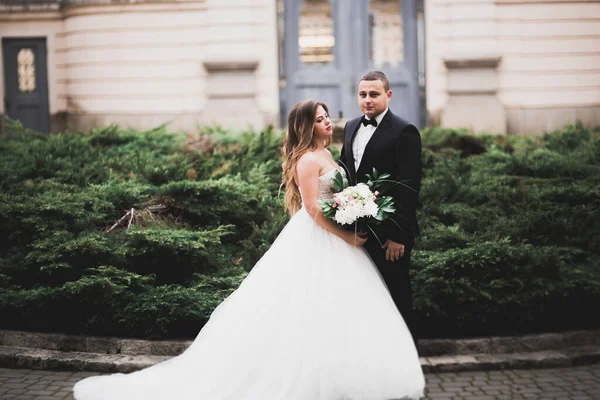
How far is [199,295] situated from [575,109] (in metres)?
11.3

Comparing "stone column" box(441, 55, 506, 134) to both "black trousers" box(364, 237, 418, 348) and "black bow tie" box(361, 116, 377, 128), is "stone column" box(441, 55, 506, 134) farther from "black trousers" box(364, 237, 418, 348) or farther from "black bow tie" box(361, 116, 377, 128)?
"black trousers" box(364, 237, 418, 348)

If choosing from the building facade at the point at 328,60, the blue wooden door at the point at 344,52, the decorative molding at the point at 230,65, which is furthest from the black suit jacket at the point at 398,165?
the blue wooden door at the point at 344,52

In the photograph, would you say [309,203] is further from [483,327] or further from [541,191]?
[541,191]

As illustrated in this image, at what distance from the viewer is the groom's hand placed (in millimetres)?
5086

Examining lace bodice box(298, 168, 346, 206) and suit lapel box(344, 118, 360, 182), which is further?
suit lapel box(344, 118, 360, 182)

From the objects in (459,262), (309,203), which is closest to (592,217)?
(459,262)

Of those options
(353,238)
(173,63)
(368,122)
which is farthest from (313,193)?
(173,63)

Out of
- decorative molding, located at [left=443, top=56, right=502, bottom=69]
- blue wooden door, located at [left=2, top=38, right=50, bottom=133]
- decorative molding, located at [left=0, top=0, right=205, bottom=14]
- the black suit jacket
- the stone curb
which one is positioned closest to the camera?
the black suit jacket

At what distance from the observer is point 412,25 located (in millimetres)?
15836

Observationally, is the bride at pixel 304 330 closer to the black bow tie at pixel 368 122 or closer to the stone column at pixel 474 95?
the black bow tie at pixel 368 122

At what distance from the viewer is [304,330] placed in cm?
498

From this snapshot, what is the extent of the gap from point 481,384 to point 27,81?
1507cm

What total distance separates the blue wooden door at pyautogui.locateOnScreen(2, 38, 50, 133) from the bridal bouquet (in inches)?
560

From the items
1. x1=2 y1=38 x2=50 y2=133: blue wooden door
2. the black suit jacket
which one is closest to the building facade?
x1=2 y1=38 x2=50 y2=133: blue wooden door
